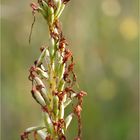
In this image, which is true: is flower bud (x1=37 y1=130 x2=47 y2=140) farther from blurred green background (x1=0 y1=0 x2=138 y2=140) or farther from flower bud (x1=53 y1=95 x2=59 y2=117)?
blurred green background (x1=0 y1=0 x2=138 y2=140)

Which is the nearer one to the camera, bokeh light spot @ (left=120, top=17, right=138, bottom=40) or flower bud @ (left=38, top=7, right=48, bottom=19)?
flower bud @ (left=38, top=7, right=48, bottom=19)

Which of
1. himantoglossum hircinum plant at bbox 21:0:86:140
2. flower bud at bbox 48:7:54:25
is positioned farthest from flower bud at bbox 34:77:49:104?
flower bud at bbox 48:7:54:25

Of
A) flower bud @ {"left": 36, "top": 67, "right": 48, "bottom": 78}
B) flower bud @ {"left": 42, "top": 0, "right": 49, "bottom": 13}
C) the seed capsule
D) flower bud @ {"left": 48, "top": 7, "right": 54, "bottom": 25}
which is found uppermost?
flower bud @ {"left": 42, "top": 0, "right": 49, "bottom": 13}

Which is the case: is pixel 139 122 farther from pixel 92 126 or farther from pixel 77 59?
pixel 77 59

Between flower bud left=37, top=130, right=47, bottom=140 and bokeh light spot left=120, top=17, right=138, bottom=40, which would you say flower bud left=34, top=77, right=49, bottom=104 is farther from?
bokeh light spot left=120, top=17, right=138, bottom=40

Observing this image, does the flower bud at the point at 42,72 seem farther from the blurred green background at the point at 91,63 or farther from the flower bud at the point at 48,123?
the blurred green background at the point at 91,63

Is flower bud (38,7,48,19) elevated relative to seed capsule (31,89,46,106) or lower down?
elevated

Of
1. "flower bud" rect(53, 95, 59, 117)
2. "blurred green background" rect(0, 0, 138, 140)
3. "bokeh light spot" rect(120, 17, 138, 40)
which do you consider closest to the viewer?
"flower bud" rect(53, 95, 59, 117)

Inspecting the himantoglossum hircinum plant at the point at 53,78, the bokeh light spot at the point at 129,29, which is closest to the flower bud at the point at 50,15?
the himantoglossum hircinum plant at the point at 53,78

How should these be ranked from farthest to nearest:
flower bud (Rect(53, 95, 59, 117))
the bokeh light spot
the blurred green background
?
the bokeh light spot < the blurred green background < flower bud (Rect(53, 95, 59, 117))
